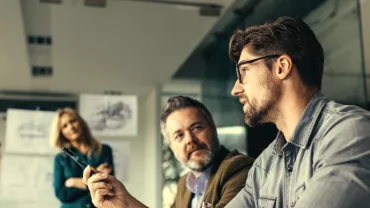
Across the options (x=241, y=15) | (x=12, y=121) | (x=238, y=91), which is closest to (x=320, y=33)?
(x=241, y=15)

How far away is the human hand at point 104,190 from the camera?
1155mm

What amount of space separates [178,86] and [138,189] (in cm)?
51

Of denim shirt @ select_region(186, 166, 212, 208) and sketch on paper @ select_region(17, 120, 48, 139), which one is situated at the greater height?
sketch on paper @ select_region(17, 120, 48, 139)

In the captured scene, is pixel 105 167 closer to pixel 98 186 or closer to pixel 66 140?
pixel 66 140

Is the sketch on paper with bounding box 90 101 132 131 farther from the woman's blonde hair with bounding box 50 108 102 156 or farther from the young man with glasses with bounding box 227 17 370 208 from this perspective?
the young man with glasses with bounding box 227 17 370 208

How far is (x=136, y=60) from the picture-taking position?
2.37 metres

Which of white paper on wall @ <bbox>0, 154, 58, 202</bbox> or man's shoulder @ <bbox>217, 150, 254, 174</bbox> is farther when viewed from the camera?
white paper on wall @ <bbox>0, 154, 58, 202</bbox>

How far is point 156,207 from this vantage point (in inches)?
79.0

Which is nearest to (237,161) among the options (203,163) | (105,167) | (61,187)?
(203,163)

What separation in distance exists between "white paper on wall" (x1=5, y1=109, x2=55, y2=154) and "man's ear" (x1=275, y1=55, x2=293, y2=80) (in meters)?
1.33

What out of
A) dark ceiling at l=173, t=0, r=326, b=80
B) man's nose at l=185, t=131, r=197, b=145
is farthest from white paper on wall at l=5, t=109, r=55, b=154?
man's nose at l=185, t=131, r=197, b=145

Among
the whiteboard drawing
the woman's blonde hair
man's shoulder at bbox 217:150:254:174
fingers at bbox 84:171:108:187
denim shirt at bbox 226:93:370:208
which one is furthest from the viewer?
the whiteboard drawing

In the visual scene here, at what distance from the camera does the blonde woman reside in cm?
194

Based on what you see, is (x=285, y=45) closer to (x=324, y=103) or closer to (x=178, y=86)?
Result: (x=324, y=103)
